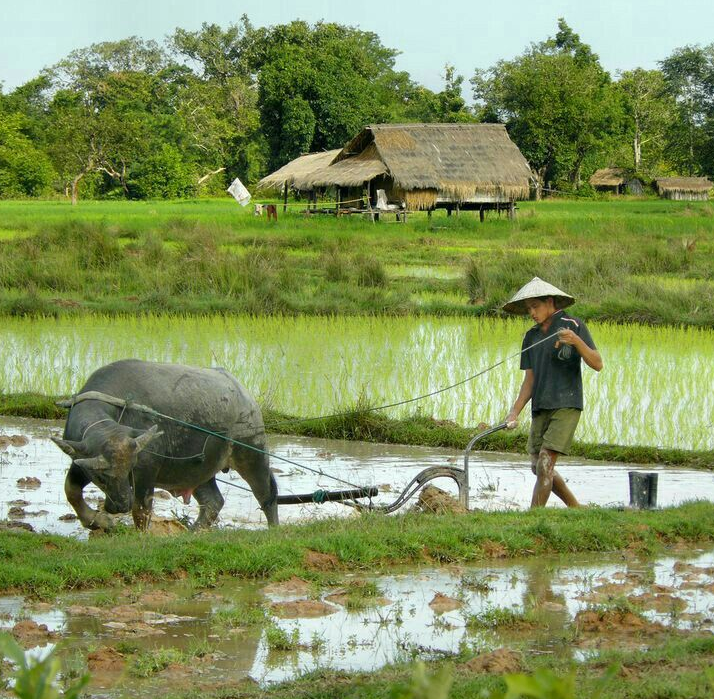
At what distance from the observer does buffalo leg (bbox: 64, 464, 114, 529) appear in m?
5.40

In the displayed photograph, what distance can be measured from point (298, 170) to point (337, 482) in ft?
90.9

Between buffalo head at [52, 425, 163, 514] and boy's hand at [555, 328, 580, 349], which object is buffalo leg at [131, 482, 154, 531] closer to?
buffalo head at [52, 425, 163, 514]

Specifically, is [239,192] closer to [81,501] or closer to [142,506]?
[142,506]

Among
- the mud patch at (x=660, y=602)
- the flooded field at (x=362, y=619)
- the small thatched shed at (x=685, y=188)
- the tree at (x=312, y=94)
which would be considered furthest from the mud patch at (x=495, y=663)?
the small thatched shed at (x=685, y=188)

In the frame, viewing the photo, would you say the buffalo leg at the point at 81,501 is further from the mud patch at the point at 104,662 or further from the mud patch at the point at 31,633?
the mud patch at the point at 104,662

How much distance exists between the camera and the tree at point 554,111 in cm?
4375

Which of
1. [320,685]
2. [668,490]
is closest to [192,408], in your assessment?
[320,685]

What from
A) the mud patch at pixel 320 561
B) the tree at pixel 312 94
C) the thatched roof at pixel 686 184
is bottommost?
the mud patch at pixel 320 561

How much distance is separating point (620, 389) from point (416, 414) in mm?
2064

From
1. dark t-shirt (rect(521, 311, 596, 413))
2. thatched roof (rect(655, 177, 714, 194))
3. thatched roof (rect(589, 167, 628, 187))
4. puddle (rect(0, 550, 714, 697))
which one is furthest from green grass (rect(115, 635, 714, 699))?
thatched roof (rect(589, 167, 628, 187))

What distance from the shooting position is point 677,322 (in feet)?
43.7

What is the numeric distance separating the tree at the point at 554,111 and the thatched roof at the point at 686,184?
3.91 meters

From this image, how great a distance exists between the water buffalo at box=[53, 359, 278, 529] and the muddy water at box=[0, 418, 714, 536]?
27 centimetres

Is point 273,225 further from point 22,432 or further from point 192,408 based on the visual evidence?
point 192,408
